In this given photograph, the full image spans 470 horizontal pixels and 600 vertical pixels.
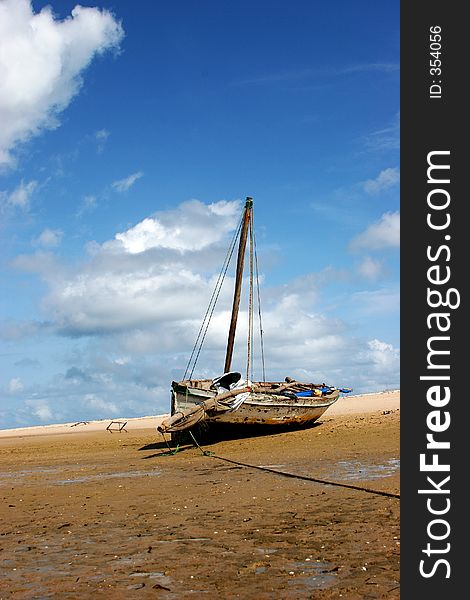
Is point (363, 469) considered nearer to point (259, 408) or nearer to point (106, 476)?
point (106, 476)

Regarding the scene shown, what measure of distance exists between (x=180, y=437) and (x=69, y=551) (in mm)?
17723

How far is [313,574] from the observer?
7.98 meters

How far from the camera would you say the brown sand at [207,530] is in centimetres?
786

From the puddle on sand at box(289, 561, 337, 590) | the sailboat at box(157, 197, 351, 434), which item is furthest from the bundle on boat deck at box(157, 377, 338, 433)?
the puddle on sand at box(289, 561, 337, 590)

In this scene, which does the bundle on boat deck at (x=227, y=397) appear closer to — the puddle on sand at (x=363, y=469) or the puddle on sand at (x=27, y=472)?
the puddle on sand at (x=27, y=472)

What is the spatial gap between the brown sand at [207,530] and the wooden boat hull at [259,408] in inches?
206

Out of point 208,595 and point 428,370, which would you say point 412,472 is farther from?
point 208,595

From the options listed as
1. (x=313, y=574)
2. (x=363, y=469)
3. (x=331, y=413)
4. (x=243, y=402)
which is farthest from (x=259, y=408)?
(x=313, y=574)

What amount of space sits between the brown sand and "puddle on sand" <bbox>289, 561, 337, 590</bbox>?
0.01m

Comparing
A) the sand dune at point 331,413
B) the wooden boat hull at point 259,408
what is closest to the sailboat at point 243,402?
the wooden boat hull at point 259,408

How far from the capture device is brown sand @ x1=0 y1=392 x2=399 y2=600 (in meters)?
7.86

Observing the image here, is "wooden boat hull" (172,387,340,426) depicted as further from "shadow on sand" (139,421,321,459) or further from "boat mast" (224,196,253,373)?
"boat mast" (224,196,253,373)

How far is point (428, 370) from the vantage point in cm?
818

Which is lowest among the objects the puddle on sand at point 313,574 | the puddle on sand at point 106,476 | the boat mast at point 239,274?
the puddle on sand at point 313,574
